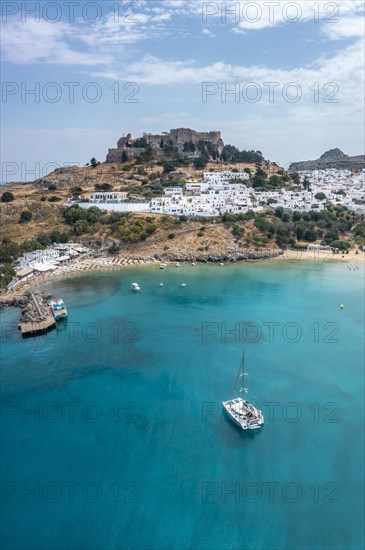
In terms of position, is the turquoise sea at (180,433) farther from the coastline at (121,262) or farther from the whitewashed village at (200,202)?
the whitewashed village at (200,202)

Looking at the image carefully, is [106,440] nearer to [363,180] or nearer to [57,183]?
[57,183]

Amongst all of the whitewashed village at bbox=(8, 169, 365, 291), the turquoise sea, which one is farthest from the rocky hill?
the turquoise sea

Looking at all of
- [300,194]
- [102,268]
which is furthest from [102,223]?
[300,194]

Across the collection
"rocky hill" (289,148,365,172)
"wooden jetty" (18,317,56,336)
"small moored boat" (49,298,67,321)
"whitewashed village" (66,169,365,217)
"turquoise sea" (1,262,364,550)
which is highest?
"rocky hill" (289,148,365,172)

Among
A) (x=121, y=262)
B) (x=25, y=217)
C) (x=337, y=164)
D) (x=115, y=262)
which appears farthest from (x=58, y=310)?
(x=337, y=164)

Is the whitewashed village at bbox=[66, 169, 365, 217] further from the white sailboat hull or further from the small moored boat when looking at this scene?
the white sailboat hull

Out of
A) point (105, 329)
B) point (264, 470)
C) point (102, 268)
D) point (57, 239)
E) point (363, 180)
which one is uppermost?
point (363, 180)
